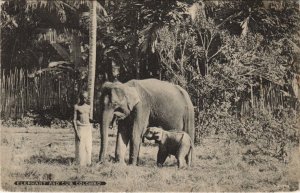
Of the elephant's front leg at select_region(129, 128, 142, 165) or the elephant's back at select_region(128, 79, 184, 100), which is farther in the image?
the elephant's back at select_region(128, 79, 184, 100)

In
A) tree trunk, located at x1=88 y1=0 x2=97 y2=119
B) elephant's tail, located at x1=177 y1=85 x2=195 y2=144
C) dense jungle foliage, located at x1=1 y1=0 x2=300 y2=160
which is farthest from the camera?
tree trunk, located at x1=88 y1=0 x2=97 y2=119

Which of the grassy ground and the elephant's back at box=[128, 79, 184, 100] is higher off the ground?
the elephant's back at box=[128, 79, 184, 100]

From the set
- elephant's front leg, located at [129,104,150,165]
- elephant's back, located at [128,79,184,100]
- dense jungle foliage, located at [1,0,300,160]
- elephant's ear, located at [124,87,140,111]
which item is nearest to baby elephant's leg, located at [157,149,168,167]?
elephant's front leg, located at [129,104,150,165]

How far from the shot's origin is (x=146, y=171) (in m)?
10.5

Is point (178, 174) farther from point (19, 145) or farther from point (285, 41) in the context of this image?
point (285, 41)

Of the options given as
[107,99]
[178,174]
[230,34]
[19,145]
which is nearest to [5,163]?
[19,145]

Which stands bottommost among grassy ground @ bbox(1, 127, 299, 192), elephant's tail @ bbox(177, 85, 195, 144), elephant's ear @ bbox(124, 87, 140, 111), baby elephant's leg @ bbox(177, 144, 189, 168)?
grassy ground @ bbox(1, 127, 299, 192)

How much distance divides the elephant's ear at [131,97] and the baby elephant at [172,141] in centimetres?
56

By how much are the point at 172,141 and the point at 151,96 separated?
1083mm

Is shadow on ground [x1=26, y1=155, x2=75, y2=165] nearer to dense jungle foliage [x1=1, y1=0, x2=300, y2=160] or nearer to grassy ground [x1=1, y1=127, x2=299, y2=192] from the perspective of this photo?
grassy ground [x1=1, y1=127, x2=299, y2=192]

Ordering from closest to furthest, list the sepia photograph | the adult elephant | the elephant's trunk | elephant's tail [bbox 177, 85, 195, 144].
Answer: the sepia photograph, the elephant's trunk, the adult elephant, elephant's tail [bbox 177, 85, 195, 144]

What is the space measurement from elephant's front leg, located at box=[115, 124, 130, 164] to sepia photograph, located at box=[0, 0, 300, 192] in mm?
20

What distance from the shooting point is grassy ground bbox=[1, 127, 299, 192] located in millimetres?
10094

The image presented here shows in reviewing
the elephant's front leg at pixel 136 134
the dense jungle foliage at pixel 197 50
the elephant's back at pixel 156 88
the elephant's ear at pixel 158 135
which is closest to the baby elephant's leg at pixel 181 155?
the elephant's ear at pixel 158 135
